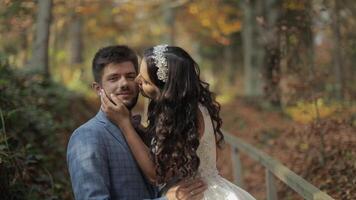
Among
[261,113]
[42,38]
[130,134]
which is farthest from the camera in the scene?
[261,113]

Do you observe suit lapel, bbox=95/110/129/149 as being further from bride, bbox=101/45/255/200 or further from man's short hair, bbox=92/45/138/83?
man's short hair, bbox=92/45/138/83

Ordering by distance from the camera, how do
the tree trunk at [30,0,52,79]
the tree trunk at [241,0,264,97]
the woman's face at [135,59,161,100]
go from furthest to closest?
the tree trunk at [241,0,264,97]
the tree trunk at [30,0,52,79]
the woman's face at [135,59,161,100]

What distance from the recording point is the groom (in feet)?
9.90

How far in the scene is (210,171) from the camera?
3.46 m

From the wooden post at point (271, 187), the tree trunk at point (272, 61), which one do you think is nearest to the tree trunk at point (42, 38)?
the tree trunk at point (272, 61)

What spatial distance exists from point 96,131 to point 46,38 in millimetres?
7590

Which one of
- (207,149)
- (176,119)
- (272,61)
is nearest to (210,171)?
(207,149)

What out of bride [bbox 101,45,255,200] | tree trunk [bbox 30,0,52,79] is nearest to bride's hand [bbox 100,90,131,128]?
bride [bbox 101,45,255,200]

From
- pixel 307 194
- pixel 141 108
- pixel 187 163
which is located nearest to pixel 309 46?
pixel 307 194

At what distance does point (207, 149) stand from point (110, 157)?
1.99 feet

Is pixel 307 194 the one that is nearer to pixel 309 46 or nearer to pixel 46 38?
pixel 309 46

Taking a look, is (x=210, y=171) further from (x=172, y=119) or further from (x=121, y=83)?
(x=121, y=83)

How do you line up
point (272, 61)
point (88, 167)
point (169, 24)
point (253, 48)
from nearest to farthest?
point (88, 167) → point (272, 61) → point (253, 48) → point (169, 24)

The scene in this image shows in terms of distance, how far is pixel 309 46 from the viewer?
7.93 m
